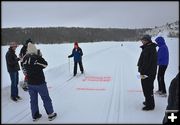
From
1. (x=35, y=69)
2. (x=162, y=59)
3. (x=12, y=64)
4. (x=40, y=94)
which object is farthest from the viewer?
(x=162, y=59)

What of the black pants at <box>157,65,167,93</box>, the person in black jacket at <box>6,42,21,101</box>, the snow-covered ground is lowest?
the snow-covered ground

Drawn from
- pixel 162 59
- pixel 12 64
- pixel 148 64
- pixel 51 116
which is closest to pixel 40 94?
pixel 51 116

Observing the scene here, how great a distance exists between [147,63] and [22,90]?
463 centimetres

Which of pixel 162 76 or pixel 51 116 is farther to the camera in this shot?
pixel 162 76

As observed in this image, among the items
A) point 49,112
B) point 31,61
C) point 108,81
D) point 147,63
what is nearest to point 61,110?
point 49,112

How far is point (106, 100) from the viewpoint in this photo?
9.82m

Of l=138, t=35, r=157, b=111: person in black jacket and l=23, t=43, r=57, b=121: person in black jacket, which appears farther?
l=138, t=35, r=157, b=111: person in black jacket

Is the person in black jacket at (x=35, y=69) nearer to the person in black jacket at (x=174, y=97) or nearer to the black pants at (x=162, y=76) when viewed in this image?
the person in black jacket at (x=174, y=97)

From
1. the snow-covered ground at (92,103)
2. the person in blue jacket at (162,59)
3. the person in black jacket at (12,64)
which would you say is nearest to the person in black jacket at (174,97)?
the snow-covered ground at (92,103)

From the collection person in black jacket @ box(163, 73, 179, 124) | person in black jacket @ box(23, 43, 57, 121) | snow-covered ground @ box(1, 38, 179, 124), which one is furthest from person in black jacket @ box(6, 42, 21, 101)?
person in black jacket @ box(163, 73, 179, 124)

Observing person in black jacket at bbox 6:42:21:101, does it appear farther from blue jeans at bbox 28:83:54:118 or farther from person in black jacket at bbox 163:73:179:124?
person in black jacket at bbox 163:73:179:124

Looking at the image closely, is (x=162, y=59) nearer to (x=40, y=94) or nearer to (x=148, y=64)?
(x=148, y=64)

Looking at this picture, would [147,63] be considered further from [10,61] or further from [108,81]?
[108,81]

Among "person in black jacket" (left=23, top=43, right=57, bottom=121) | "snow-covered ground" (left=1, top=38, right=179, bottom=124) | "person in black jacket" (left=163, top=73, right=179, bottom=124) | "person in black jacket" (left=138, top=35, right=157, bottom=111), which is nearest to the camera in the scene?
"person in black jacket" (left=163, top=73, right=179, bottom=124)
